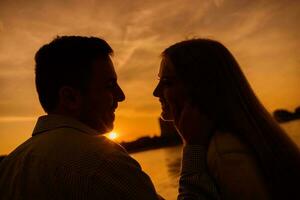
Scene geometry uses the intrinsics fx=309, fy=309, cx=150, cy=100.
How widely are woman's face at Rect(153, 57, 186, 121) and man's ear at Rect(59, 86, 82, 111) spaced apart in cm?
80

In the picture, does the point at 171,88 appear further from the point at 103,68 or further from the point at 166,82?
the point at 103,68

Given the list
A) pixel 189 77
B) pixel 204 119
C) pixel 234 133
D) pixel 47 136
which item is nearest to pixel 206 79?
pixel 189 77

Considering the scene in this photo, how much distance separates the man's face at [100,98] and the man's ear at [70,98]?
1.7 inches

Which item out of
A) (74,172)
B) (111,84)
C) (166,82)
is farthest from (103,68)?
(74,172)

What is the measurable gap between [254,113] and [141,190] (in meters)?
1.03

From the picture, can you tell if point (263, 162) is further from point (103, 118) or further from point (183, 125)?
point (103, 118)

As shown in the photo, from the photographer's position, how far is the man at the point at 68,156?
1.52m

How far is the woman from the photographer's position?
193 cm

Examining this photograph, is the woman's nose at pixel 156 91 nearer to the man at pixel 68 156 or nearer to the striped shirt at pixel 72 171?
the man at pixel 68 156

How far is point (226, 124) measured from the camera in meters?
2.18

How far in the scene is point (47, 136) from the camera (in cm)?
169

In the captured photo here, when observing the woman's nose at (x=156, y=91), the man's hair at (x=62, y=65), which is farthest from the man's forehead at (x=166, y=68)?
the man's hair at (x=62, y=65)

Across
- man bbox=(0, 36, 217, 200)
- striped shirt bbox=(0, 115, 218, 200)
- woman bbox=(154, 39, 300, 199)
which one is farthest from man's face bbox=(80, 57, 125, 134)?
woman bbox=(154, 39, 300, 199)

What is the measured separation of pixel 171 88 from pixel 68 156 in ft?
4.08
